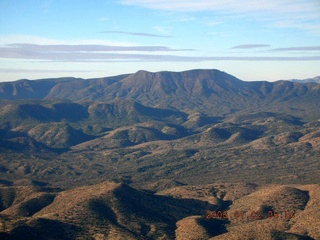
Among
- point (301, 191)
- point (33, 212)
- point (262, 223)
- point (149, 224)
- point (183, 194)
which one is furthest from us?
point (183, 194)

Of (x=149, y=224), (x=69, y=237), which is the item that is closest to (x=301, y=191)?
(x=149, y=224)

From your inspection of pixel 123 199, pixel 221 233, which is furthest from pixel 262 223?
pixel 123 199

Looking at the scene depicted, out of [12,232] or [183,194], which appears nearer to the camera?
[12,232]

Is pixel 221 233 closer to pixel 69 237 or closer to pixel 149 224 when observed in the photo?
pixel 149 224

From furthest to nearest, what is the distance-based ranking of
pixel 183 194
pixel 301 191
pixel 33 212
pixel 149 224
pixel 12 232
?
pixel 183 194 < pixel 301 191 < pixel 33 212 < pixel 149 224 < pixel 12 232
